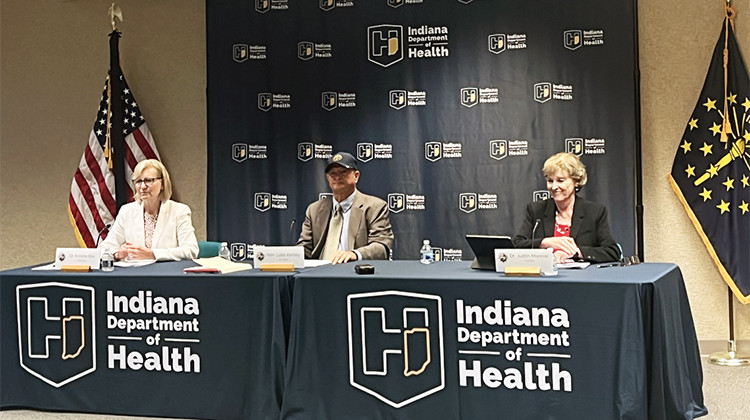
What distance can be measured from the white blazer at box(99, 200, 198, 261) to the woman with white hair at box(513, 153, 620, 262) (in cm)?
168

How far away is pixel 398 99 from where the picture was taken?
5.38 metres

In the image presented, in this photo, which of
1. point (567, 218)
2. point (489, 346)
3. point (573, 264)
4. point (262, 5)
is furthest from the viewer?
point (262, 5)

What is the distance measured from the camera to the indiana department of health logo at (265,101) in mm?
5586

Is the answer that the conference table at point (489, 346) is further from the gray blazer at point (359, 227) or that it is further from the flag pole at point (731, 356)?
the flag pole at point (731, 356)

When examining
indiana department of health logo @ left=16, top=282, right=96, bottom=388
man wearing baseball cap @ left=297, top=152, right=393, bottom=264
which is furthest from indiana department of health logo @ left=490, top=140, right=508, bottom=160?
indiana department of health logo @ left=16, top=282, right=96, bottom=388

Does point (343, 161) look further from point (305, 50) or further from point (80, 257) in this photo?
point (80, 257)

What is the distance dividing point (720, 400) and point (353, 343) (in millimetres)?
1783

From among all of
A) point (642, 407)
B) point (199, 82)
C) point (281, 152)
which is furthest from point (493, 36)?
point (642, 407)

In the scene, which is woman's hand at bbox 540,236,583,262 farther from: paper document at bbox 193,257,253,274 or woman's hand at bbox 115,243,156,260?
woman's hand at bbox 115,243,156,260

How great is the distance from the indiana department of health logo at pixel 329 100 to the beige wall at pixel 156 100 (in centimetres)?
88

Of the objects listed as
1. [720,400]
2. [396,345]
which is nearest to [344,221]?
[396,345]

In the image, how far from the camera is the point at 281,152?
5570 millimetres

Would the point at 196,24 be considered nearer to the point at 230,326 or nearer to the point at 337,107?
the point at 337,107

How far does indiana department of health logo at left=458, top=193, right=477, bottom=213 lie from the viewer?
527 centimetres
